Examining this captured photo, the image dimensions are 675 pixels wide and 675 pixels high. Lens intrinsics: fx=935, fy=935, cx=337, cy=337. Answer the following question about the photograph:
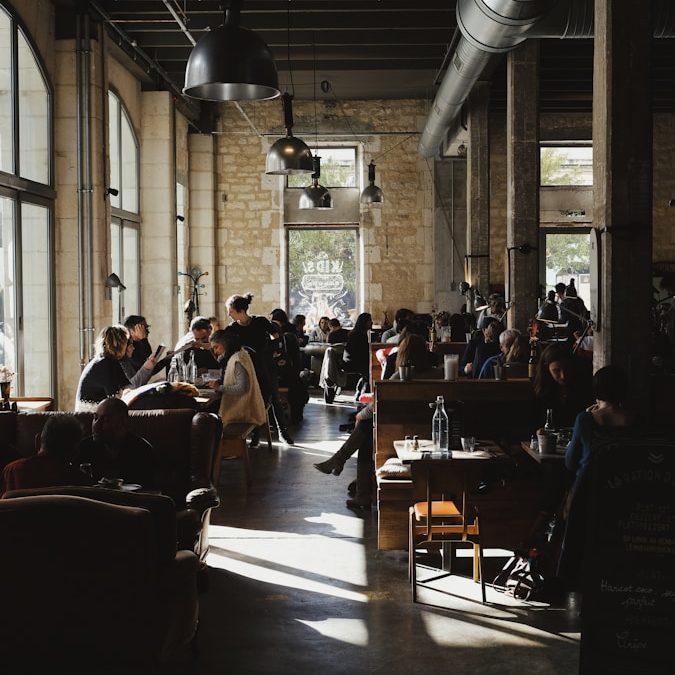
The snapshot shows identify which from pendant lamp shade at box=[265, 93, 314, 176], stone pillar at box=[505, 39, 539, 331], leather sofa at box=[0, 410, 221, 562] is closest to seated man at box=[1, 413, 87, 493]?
leather sofa at box=[0, 410, 221, 562]

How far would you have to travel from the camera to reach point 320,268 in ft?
55.3

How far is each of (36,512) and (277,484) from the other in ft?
14.7

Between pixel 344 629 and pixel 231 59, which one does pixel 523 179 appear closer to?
pixel 231 59

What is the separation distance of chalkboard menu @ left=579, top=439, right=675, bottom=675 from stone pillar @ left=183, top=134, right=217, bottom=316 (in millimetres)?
13431

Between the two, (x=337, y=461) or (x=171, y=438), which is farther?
(x=337, y=461)

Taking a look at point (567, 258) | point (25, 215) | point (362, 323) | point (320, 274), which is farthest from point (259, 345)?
point (567, 258)

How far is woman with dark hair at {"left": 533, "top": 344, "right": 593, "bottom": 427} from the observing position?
5.64 metres

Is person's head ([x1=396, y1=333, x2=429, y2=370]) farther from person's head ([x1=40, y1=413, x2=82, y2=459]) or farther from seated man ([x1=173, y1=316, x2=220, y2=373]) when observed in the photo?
person's head ([x1=40, y1=413, x2=82, y2=459])

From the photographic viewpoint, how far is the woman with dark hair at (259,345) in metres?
8.36

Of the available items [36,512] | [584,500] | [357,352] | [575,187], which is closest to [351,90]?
[575,187]

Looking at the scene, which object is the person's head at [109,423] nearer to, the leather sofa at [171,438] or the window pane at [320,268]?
the leather sofa at [171,438]

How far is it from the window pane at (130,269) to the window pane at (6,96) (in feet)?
13.7

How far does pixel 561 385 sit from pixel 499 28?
7.73 ft

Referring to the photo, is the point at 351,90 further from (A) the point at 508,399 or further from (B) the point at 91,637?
(B) the point at 91,637
